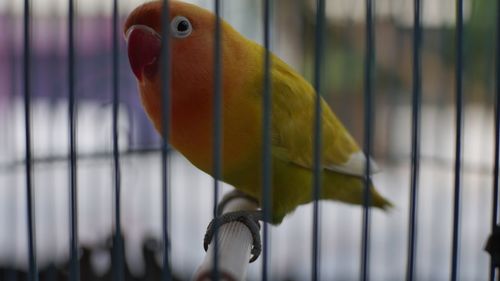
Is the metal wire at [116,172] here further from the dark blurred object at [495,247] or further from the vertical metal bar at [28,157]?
the dark blurred object at [495,247]

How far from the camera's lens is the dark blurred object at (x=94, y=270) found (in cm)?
145

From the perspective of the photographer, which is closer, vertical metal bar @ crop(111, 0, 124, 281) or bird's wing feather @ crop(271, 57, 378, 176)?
vertical metal bar @ crop(111, 0, 124, 281)

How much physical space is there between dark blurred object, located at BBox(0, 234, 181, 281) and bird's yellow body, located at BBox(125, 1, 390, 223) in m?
0.68

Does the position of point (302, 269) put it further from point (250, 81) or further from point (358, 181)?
point (250, 81)

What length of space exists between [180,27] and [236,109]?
0.43 feet

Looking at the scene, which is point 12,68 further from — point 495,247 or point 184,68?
point 495,247

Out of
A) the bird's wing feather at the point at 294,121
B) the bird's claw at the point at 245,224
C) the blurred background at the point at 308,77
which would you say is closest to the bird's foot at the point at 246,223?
the bird's claw at the point at 245,224

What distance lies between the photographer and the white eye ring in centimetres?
78

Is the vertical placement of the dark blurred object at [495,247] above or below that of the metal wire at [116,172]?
below

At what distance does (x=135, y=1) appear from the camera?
1608 millimetres

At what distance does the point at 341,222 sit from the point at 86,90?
0.99 m

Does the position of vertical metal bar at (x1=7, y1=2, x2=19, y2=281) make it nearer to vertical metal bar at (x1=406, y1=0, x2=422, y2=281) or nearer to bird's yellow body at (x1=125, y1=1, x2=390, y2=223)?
bird's yellow body at (x1=125, y1=1, x2=390, y2=223)

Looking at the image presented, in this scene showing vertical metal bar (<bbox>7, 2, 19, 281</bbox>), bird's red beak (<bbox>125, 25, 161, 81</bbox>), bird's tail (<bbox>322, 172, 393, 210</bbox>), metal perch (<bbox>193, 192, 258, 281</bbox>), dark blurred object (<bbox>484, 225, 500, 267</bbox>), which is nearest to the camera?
metal perch (<bbox>193, 192, 258, 281</bbox>)

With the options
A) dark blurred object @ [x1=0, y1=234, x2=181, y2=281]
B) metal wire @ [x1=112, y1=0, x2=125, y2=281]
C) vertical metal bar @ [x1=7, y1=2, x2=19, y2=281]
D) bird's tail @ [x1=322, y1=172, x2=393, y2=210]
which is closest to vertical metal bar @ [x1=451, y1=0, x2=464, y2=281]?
metal wire @ [x1=112, y1=0, x2=125, y2=281]
